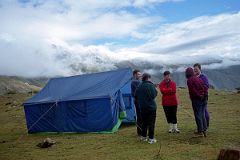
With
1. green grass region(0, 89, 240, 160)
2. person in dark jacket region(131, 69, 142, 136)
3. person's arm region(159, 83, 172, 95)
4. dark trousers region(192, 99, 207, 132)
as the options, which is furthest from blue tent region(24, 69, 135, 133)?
dark trousers region(192, 99, 207, 132)

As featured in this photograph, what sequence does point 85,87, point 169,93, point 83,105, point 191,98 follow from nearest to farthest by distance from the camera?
point 191,98 → point 169,93 → point 83,105 → point 85,87

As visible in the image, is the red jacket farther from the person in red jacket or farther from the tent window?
the tent window

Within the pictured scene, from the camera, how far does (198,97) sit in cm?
1127

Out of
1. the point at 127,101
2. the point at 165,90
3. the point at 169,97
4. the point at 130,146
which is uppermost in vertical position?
the point at 165,90

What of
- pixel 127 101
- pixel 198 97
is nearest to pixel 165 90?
pixel 198 97

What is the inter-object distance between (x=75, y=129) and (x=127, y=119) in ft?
8.80

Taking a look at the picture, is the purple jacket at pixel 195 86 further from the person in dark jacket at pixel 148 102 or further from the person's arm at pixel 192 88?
the person in dark jacket at pixel 148 102

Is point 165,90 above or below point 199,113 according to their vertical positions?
above

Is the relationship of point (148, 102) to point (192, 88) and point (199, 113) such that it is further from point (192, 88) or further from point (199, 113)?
point (199, 113)

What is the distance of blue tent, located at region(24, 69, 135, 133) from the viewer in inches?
603

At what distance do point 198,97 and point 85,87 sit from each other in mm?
6868

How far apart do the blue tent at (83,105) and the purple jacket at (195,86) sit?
4.52 meters

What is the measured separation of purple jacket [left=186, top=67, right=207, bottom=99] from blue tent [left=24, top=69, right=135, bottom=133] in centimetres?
452

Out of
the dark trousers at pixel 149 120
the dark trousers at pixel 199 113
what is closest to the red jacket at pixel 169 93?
the dark trousers at pixel 199 113
